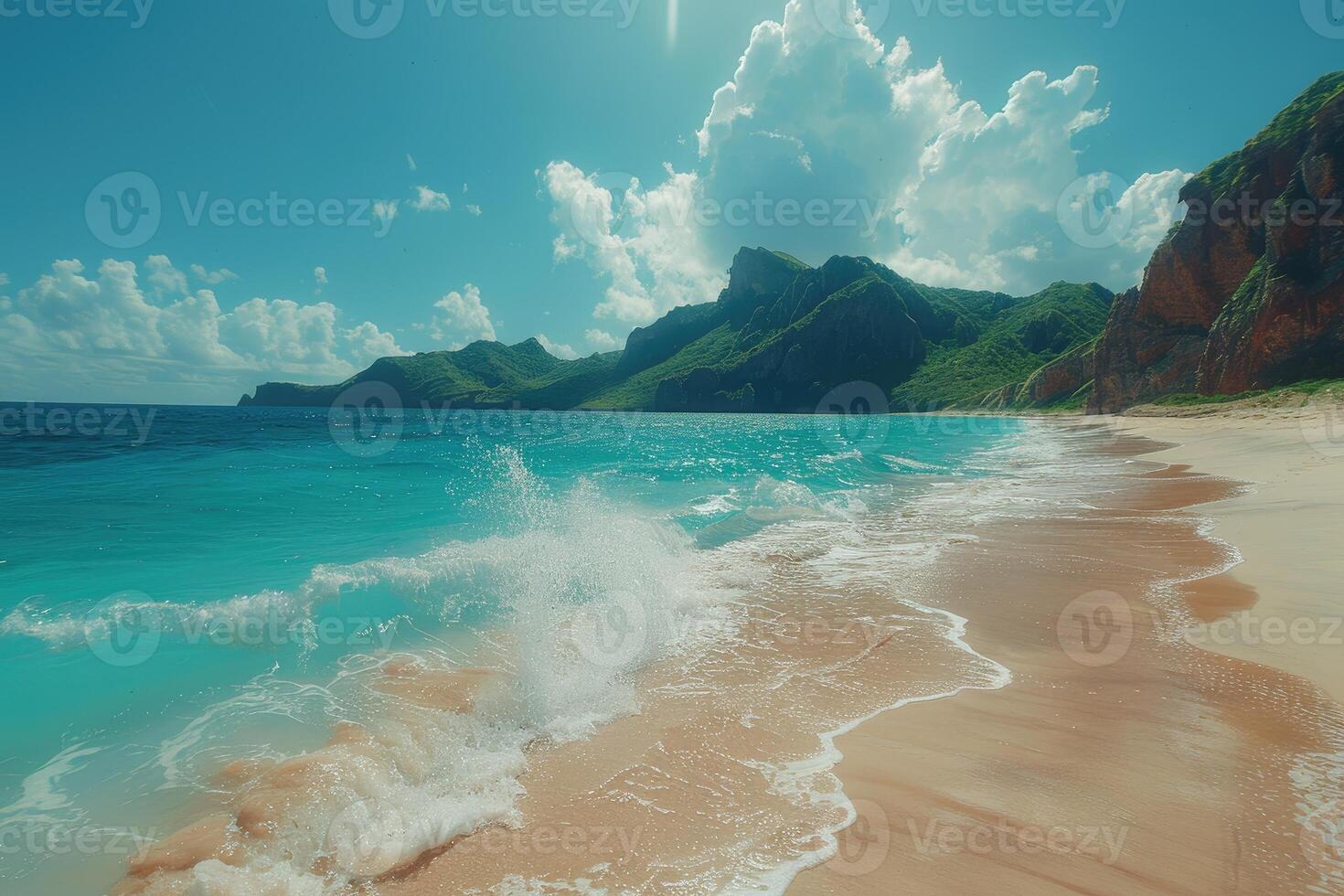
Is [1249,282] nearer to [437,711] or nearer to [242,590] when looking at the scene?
[437,711]

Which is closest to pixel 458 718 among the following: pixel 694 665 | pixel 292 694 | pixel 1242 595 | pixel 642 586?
pixel 292 694

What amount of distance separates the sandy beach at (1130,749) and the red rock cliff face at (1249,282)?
145 feet

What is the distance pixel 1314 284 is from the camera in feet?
126

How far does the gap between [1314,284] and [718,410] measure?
14928 cm

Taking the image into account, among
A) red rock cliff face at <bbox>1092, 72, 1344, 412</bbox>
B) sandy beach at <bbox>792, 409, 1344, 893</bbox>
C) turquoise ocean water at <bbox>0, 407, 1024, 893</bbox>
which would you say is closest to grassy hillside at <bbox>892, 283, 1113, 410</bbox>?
red rock cliff face at <bbox>1092, 72, 1344, 412</bbox>

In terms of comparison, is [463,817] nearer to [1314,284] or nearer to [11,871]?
[11,871]

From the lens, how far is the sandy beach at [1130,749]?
3312 millimetres

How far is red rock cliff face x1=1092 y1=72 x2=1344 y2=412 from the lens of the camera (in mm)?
38469

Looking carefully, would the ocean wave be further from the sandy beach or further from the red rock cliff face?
the red rock cliff face

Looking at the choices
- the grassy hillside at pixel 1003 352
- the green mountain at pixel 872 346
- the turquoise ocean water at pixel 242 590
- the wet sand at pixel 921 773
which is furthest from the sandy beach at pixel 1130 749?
the green mountain at pixel 872 346

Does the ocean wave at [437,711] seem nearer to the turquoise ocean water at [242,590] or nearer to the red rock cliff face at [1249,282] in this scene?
the turquoise ocean water at [242,590]

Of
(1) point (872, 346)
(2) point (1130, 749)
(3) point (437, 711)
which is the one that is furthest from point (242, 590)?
(1) point (872, 346)

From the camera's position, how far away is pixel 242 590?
988cm

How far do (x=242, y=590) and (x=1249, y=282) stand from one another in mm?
66793
